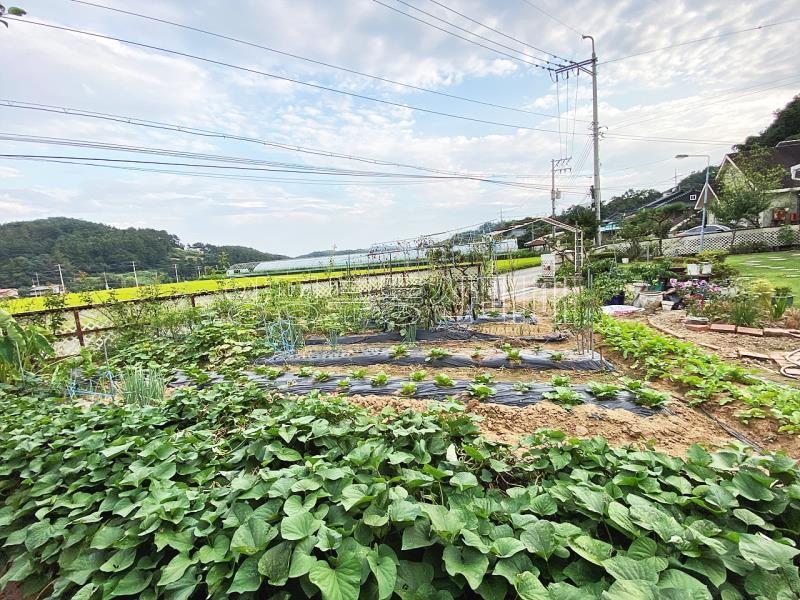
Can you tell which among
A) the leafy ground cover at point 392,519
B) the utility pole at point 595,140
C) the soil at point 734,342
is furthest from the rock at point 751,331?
the utility pole at point 595,140

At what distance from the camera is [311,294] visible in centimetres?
797

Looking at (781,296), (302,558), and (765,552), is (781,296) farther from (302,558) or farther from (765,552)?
(302,558)

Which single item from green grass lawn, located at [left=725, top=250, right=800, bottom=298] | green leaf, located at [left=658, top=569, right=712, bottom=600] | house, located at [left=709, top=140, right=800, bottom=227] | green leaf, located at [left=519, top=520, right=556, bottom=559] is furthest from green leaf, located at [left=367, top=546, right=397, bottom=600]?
house, located at [left=709, top=140, right=800, bottom=227]

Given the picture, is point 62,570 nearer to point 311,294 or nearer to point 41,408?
point 41,408

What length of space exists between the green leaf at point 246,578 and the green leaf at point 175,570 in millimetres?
177

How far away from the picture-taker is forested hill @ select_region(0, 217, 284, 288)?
318 inches

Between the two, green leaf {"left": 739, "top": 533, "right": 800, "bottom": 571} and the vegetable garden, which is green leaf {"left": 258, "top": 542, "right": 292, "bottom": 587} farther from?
green leaf {"left": 739, "top": 533, "right": 800, "bottom": 571}

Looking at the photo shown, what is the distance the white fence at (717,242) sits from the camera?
15.4 meters

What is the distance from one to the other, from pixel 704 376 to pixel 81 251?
13.3 metres

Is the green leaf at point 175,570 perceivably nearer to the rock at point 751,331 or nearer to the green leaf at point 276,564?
the green leaf at point 276,564

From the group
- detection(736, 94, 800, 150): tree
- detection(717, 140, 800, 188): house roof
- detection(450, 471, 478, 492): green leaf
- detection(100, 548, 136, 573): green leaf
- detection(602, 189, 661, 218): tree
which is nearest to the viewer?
detection(100, 548, 136, 573): green leaf

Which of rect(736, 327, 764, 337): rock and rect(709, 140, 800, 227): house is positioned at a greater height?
rect(709, 140, 800, 227): house

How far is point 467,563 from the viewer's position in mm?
976

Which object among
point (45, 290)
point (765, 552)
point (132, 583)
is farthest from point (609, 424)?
point (45, 290)
